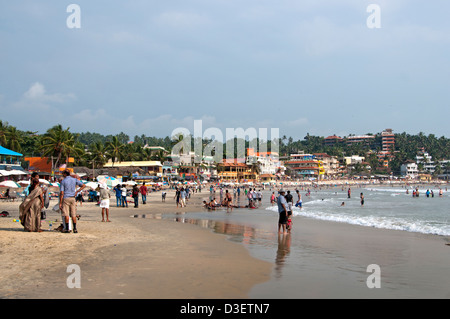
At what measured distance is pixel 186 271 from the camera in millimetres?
7211

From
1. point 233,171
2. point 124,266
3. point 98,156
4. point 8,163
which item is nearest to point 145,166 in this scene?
point 98,156

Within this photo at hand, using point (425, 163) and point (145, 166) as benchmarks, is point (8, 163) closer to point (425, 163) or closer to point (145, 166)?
point (145, 166)

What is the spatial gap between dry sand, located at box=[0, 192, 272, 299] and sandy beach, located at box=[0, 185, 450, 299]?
0.02m

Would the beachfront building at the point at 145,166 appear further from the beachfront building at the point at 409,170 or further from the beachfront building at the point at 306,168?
the beachfront building at the point at 409,170

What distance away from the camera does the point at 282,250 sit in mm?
10203

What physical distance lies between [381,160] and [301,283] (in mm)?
185739

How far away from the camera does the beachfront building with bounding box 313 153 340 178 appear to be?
156m

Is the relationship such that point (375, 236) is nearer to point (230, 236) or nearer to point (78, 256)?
point (230, 236)

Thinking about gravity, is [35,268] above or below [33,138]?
below

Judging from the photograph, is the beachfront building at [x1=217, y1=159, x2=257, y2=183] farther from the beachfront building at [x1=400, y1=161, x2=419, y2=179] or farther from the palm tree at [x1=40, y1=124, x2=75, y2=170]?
the beachfront building at [x1=400, y1=161, x2=419, y2=179]

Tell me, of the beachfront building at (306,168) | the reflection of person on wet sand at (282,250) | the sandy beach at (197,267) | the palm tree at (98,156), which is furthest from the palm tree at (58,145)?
the beachfront building at (306,168)

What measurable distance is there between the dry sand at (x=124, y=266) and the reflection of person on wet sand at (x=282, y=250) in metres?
0.23

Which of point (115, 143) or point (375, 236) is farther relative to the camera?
point (115, 143)
